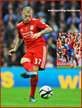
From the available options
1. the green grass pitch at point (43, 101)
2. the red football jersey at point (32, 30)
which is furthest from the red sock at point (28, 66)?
the green grass pitch at point (43, 101)

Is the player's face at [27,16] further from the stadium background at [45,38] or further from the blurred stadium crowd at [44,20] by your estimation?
the blurred stadium crowd at [44,20]

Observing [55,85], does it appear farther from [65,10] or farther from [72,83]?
[65,10]

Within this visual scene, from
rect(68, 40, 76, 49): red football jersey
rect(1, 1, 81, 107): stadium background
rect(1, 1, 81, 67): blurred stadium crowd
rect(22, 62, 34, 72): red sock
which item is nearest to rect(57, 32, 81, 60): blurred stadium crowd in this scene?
rect(68, 40, 76, 49): red football jersey

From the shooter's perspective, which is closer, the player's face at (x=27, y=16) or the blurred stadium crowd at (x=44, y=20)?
the player's face at (x=27, y=16)

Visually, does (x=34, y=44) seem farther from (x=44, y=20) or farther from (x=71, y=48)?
(x=44, y=20)

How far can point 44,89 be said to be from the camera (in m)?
7.61

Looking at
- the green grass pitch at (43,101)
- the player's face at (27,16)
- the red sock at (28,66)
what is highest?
the player's face at (27,16)

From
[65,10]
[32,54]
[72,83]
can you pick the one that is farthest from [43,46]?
[65,10]

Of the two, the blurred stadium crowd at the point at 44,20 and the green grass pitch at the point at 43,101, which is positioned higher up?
the blurred stadium crowd at the point at 44,20

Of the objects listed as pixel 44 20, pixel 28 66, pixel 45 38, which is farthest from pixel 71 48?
pixel 44 20

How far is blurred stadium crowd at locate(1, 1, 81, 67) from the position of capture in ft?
45.9

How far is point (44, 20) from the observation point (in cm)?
1422

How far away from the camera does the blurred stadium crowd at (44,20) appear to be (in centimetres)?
1400

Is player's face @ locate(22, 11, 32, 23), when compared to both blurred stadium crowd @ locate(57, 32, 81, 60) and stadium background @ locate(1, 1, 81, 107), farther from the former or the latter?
stadium background @ locate(1, 1, 81, 107)
